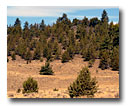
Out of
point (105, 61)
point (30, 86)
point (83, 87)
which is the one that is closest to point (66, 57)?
point (105, 61)

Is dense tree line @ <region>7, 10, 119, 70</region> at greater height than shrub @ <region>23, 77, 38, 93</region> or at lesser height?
greater

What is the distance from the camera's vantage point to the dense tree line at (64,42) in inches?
1223

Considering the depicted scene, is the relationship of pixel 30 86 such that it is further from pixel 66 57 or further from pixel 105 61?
pixel 66 57

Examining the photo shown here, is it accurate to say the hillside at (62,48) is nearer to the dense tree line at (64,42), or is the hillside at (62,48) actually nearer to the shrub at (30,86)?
the dense tree line at (64,42)

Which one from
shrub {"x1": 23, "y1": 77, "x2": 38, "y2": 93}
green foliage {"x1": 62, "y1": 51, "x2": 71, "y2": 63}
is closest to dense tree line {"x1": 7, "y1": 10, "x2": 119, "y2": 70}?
green foliage {"x1": 62, "y1": 51, "x2": 71, "y2": 63}

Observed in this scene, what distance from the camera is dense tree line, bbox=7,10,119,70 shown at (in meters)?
31.1

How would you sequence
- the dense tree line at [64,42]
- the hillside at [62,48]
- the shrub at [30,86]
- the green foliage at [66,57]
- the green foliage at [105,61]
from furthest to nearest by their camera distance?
the green foliage at [66,57], the dense tree line at [64,42], the hillside at [62,48], the green foliage at [105,61], the shrub at [30,86]

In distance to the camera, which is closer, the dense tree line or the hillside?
the hillside

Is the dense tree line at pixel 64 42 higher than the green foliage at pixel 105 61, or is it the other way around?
the dense tree line at pixel 64 42

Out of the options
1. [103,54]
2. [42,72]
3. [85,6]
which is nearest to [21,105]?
[85,6]

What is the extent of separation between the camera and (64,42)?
4050cm

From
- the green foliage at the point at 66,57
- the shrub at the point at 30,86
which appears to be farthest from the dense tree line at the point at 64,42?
the shrub at the point at 30,86

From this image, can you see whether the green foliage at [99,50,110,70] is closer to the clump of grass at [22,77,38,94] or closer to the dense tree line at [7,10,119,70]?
the dense tree line at [7,10,119,70]
